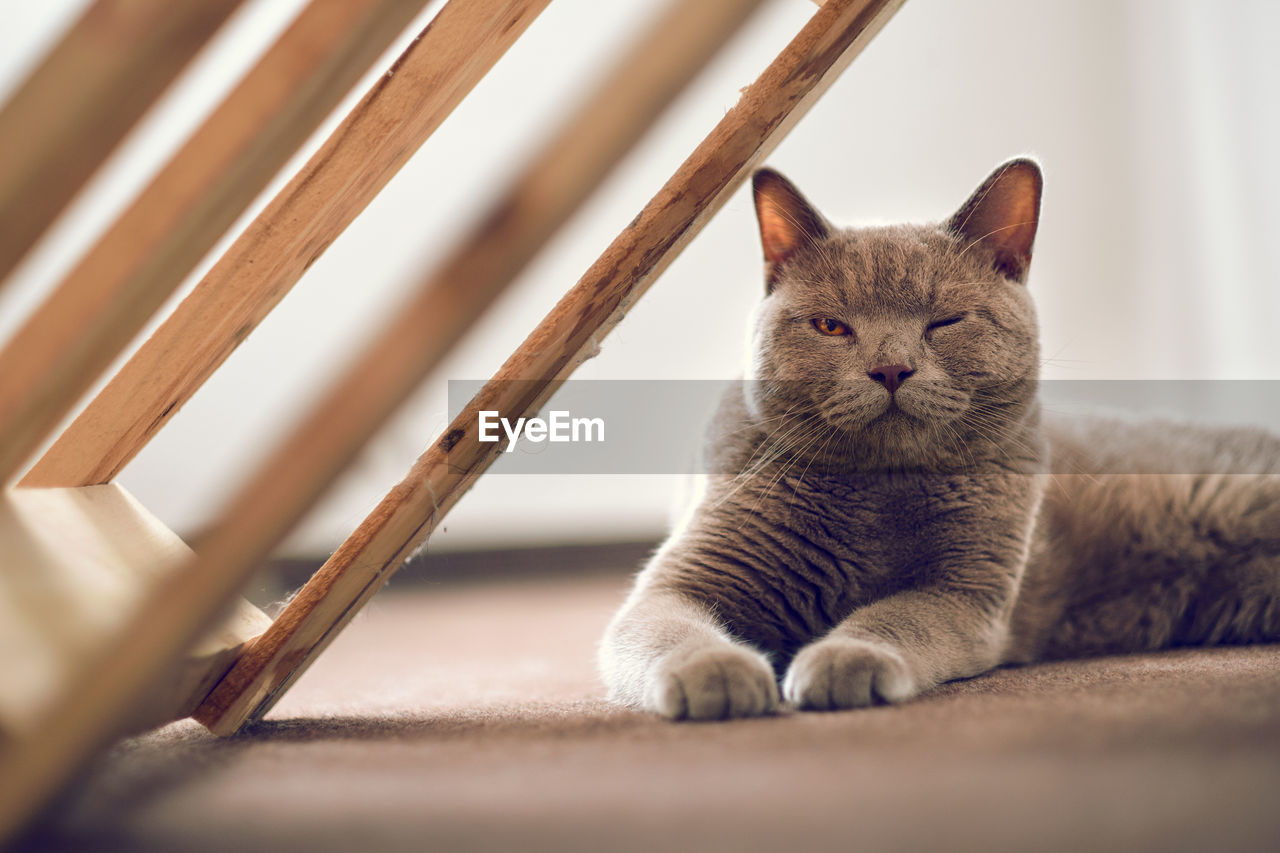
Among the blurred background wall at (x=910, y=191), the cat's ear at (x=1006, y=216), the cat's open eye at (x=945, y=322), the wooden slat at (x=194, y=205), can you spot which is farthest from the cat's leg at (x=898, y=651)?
the blurred background wall at (x=910, y=191)

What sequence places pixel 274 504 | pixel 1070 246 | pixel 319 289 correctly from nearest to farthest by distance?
pixel 274 504, pixel 319 289, pixel 1070 246

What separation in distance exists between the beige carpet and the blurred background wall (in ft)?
4.70

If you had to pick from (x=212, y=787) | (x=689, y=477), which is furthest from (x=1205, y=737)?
(x=689, y=477)

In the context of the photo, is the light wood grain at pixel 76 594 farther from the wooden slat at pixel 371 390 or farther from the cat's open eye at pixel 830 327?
the cat's open eye at pixel 830 327

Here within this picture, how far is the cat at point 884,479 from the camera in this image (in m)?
1.11

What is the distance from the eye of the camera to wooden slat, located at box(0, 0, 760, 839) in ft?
1.76

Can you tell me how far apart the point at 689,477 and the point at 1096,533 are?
0.67 metres

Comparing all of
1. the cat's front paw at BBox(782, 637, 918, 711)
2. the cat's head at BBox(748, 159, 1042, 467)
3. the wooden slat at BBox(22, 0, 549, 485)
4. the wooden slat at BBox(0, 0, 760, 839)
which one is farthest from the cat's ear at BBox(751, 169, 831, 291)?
the wooden slat at BBox(0, 0, 760, 839)

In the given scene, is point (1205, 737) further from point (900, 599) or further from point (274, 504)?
point (274, 504)

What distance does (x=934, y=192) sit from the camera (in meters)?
2.86

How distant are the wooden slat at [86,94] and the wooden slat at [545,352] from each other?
1.57 ft

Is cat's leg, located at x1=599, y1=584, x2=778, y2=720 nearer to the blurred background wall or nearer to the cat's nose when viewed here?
the cat's nose

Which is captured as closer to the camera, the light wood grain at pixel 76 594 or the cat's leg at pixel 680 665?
the light wood grain at pixel 76 594

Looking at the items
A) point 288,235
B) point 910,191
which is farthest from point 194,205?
point 910,191
